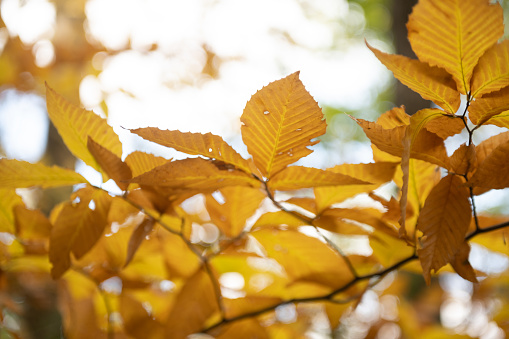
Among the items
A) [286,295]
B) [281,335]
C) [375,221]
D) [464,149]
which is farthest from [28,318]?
[464,149]

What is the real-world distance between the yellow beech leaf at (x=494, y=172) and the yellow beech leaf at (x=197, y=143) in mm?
204

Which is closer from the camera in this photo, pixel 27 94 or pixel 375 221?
pixel 375 221

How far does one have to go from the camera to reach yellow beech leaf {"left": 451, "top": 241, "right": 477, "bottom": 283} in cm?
38

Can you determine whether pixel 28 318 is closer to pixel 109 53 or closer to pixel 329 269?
pixel 329 269

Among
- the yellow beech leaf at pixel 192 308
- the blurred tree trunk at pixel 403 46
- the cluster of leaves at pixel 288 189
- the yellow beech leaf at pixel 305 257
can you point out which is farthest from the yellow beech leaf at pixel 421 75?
the blurred tree trunk at pixel 403 46

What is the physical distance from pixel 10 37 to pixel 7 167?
6.16 ft

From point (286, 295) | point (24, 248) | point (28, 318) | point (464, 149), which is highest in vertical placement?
point (464, 149)

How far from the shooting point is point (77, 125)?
0.43 meters

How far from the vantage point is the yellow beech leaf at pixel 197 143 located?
0.35 metres

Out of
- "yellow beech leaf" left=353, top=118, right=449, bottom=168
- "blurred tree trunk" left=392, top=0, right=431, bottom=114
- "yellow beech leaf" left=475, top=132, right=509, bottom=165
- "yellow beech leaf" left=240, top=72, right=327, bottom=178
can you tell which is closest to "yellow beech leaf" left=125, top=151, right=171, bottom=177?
"yellow beech leaf" left=240, top=72, right=327, bottom=178

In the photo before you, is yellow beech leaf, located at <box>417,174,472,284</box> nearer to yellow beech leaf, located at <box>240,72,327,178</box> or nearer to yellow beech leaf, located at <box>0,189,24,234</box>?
yellow beech leaf, located at <box>240,72,327,178</box>

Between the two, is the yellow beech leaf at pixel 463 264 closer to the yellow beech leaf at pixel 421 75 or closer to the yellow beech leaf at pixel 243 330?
the yellow beech leaf at pixel 421 75

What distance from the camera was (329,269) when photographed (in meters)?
0.55

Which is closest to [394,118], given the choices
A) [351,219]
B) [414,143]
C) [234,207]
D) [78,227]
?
[414,143]
